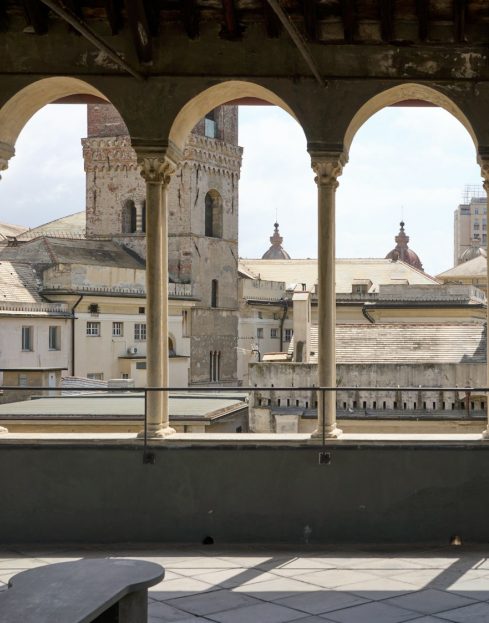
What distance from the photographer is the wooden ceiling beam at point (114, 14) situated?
8281 millimetres

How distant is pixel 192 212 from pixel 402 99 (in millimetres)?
50091

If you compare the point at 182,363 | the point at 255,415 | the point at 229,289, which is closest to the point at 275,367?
the point at 255,415

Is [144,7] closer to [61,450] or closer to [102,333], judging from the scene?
[61,450]

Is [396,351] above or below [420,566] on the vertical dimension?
above

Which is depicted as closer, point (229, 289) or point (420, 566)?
point (420, 566)

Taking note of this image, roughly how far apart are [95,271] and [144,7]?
4336 cm

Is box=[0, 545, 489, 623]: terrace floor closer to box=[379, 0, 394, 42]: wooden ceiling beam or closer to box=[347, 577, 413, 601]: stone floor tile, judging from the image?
box=[347, 577, 413, 601]: stone floor tile

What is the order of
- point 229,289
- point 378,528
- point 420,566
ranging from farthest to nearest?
point 229,289
point 378,528
point 420,566

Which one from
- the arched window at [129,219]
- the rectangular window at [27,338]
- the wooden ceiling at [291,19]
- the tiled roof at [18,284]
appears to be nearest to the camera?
the wooden ceiling at [291,19]

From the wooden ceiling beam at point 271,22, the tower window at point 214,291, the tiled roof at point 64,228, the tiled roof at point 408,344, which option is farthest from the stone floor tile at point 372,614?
the tiled roof at point 64,228

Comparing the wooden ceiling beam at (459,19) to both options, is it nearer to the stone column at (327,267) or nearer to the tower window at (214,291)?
the stone column at (327,267)

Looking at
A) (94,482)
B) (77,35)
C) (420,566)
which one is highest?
(77,35)

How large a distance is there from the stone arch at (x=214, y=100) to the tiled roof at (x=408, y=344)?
14742 mm

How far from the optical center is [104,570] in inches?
204
